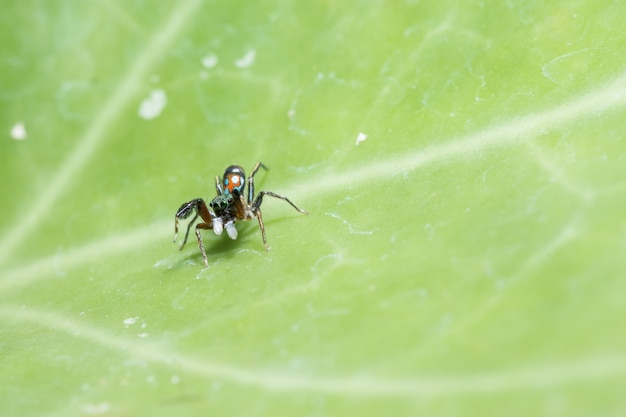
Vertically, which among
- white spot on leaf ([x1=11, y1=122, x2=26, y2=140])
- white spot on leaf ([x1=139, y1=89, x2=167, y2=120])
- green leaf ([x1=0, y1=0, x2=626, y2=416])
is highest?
white spot on leaf ([x1=11, y1=122, x2=26, y2=140])

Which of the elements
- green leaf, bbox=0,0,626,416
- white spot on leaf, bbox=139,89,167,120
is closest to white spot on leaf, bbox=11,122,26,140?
green leaf, bbox=0,0,626,416

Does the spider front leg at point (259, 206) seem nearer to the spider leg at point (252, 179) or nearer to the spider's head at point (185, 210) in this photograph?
the spider leg at point (252, 179)

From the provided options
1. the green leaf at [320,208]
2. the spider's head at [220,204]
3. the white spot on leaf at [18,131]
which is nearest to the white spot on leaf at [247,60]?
the green leaf at [320,208]

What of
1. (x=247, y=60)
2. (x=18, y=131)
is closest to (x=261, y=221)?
(x=247, y=60)

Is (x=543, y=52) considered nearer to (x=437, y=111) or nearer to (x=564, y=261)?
(x=437, y=111)

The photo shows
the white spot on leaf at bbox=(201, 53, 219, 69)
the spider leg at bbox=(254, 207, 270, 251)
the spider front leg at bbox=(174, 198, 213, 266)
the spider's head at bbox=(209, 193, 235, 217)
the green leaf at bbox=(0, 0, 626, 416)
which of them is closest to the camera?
the green leaf at bbox=(0, 0, 626, 416)

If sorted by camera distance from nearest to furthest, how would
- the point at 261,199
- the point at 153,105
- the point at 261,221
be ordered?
the point at 261,221 < the point at 261,199 < the point at 153,105

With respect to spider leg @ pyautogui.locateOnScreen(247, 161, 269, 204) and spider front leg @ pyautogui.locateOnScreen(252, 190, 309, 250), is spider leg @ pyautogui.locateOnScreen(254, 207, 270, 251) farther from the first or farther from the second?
spider leg @ pyautogui.locateOnScreen(247, 161, 269, 204)

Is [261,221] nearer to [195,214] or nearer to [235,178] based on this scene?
[235,178]
